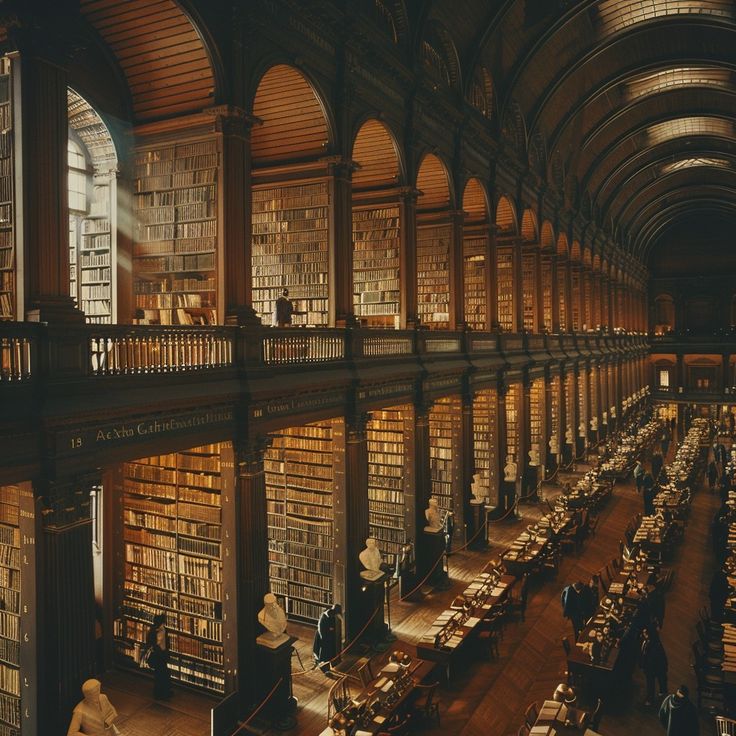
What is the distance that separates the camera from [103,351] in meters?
6.10

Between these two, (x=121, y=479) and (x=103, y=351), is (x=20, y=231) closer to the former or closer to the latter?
(x=103, y=351)

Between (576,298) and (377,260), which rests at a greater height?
(576,298)

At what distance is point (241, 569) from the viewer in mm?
7742

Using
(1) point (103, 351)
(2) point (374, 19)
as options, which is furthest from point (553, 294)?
(1) point (103, 351)

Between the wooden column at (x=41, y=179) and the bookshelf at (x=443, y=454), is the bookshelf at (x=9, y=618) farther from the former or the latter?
the bookshelf at (x=443, y=454)

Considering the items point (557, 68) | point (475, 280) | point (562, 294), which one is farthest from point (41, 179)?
point (562, 294)

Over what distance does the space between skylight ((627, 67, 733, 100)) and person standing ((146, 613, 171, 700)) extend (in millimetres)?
22576

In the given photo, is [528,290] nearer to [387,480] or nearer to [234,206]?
[387,480]

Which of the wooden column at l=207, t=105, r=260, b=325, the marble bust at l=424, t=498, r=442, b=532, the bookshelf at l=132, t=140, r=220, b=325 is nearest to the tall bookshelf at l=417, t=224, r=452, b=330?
the marble bust at l=424, t=498, r=442, b=532

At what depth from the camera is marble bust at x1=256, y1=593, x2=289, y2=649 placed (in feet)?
25.4

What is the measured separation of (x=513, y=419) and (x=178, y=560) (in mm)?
12274

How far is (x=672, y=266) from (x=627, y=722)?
42831 millimetres

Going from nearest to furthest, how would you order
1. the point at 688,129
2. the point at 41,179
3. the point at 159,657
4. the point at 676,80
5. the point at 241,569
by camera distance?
the point at 41,179
the point at 241,569
the point at 159,657
the point at 676,80
the point at 688,129

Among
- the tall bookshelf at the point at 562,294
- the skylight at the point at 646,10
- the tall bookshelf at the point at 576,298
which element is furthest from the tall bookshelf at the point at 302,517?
the tall bookshelf at the point at 576,298
